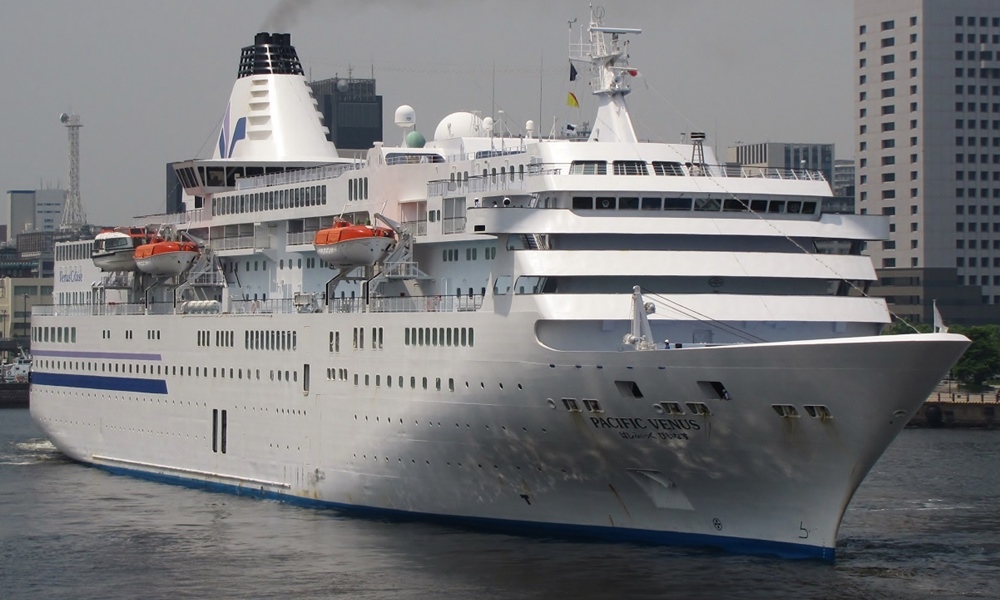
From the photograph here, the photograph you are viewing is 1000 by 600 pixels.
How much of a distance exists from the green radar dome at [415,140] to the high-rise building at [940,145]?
85.2m

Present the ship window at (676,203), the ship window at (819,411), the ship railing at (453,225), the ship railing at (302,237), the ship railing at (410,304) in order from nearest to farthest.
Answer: the ship window at (819,411), the ship window at (676,203), the ship railing at (410,304), the ship railing at (453,225), the ship railing at (302,237)

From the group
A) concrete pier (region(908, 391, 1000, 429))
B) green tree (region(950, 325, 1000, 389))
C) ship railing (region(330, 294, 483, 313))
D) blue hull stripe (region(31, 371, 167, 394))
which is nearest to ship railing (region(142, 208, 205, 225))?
blue hull stripe (region(31, 371, 167, 394))

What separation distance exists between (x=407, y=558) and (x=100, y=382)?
2226 cm

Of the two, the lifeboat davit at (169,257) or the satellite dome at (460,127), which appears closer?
the satellite dome at (460,127)

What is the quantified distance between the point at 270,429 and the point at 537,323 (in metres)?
12.3

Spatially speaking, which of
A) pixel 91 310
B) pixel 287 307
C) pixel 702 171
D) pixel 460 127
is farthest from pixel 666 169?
pixel 91 310

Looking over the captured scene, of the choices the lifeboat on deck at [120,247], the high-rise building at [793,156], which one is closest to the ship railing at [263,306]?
the lifeboat on deck at [120,247]

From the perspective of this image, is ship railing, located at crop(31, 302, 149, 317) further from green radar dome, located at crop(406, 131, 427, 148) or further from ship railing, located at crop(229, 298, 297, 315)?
green radar dome, located at crop(406, 131, 427, 148)

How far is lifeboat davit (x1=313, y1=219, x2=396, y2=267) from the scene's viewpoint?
39031 millimetres

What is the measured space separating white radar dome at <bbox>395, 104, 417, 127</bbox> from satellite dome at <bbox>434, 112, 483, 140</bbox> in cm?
163

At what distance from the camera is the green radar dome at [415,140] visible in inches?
1748

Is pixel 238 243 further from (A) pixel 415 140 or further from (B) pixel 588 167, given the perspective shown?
(B) pixel 588 167

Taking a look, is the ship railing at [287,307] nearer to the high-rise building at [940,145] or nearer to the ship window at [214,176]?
the ship window at [214,176]

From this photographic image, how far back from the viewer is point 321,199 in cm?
4381
